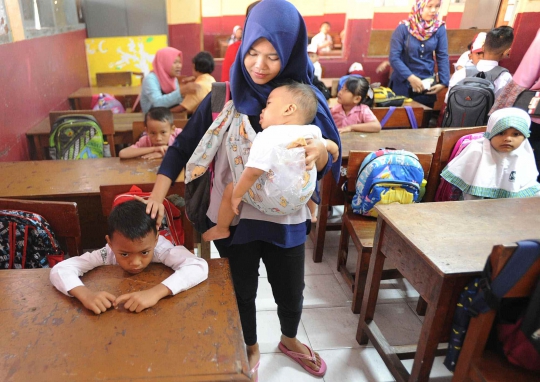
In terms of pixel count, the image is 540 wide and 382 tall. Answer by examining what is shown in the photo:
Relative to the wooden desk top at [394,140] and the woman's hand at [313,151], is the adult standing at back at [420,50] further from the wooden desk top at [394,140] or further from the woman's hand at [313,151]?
the woman's hand at [313,151]

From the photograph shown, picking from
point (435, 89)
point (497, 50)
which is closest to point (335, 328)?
point (497, 50)

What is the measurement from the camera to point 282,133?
1.21 meters

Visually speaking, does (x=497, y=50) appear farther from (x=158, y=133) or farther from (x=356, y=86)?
(x=158, y=133)

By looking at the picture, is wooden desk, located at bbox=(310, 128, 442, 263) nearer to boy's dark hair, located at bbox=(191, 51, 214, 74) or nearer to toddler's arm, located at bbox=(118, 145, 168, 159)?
toddler's arm, located at bbox=(118, 145, 168, 159)

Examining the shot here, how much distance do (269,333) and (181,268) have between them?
1082 millimetres

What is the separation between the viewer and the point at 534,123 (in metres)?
2.99

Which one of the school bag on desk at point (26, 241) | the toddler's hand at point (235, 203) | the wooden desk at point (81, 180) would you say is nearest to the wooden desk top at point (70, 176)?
the wooden desk at point (81, 180)

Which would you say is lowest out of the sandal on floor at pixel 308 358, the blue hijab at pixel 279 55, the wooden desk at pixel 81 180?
the sandal on floor at pixel 308 358

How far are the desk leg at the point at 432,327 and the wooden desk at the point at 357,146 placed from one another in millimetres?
1197

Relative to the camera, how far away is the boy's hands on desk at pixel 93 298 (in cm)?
110

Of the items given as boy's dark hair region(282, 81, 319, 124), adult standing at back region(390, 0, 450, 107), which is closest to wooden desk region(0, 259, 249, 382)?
boy's dark hair region(282, 81, 319, 124)

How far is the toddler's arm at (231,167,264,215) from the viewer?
122cm

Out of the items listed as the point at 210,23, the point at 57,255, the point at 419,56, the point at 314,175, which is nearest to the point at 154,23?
the point at 210,23

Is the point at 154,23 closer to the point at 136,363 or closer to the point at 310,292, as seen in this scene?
the point at 310,292
